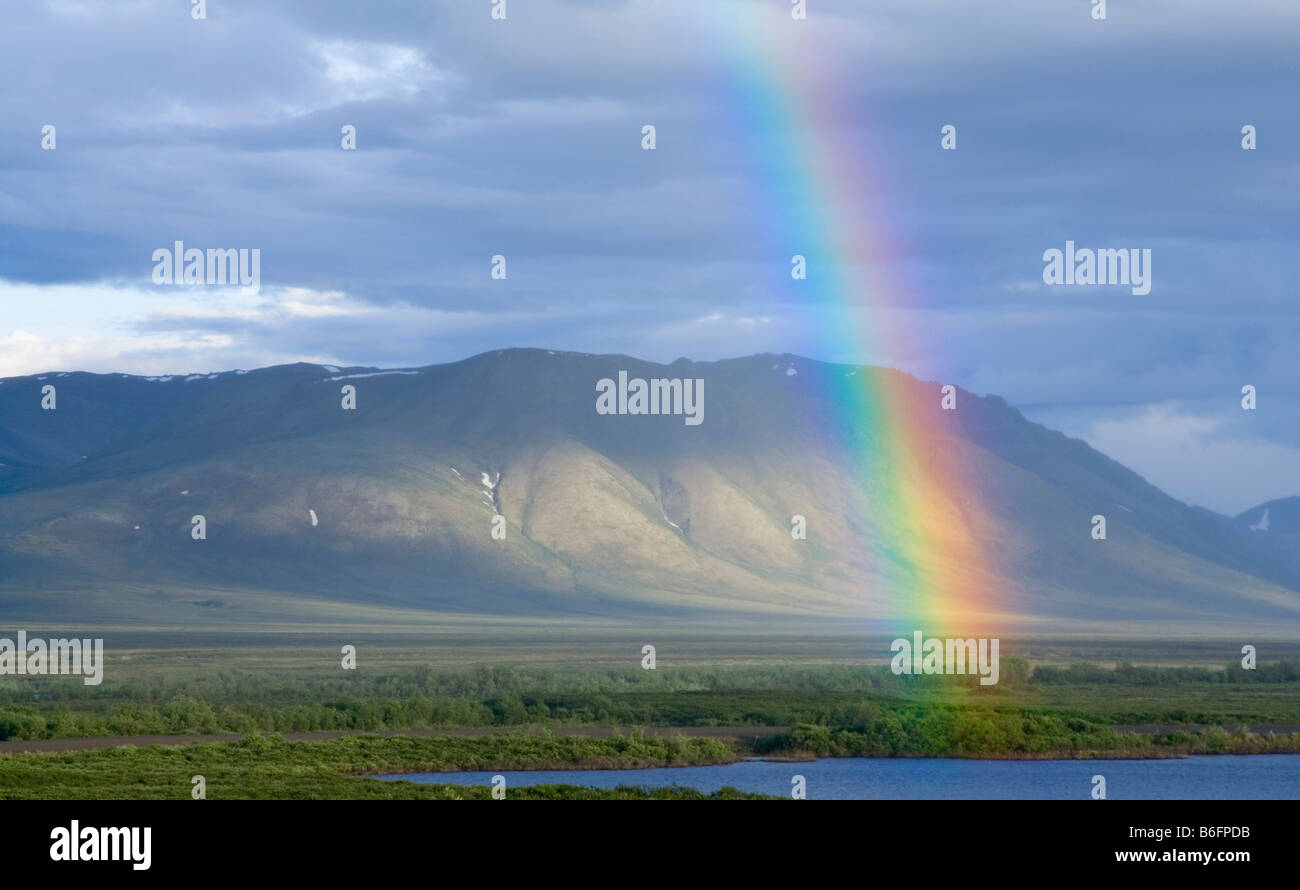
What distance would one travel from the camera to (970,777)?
168 ft

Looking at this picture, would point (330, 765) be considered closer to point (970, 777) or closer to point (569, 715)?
point (970, 777)

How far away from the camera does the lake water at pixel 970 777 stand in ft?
154

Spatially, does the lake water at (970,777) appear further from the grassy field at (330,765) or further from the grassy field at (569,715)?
the grassy field at (569,715)

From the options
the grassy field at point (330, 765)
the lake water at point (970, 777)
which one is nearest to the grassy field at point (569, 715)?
the grassy field at point (330, 765)

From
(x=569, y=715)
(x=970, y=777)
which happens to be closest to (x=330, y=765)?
(x=970, y=777)

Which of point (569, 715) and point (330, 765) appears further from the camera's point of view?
point (569, 715)

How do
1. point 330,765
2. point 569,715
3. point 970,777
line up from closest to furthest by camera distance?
point 330,765 < point 970,777 < point 569,715

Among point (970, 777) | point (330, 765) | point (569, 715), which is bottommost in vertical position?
point (970, 777)

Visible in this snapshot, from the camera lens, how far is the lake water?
4691cm
